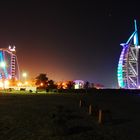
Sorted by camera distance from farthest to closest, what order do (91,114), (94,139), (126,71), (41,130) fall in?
(126,71) < (91,114) < (41,130) < (94,139)

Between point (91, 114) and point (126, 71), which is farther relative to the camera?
point (126, 71)

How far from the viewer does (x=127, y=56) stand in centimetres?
15538

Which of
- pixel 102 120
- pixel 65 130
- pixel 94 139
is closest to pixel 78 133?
pixel 65 130

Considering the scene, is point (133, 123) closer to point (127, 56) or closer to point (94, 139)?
point (94, 139)

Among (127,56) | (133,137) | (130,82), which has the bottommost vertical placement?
(133,137)

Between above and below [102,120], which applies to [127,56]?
above

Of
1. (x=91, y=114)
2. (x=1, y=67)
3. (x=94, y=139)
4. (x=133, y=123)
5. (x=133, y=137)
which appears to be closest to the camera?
(x=94, y=139)

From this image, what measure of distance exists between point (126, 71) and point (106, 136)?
459ft

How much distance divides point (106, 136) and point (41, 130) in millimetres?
3296

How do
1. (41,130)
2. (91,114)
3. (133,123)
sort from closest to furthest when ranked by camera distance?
(41,130), (133,123), (91,114)

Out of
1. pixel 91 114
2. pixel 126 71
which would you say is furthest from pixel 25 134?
pixel 126 71

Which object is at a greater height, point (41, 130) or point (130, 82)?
point (130, 82)

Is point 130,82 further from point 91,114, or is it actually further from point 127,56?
point 91,114

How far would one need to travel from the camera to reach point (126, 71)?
152 meters
